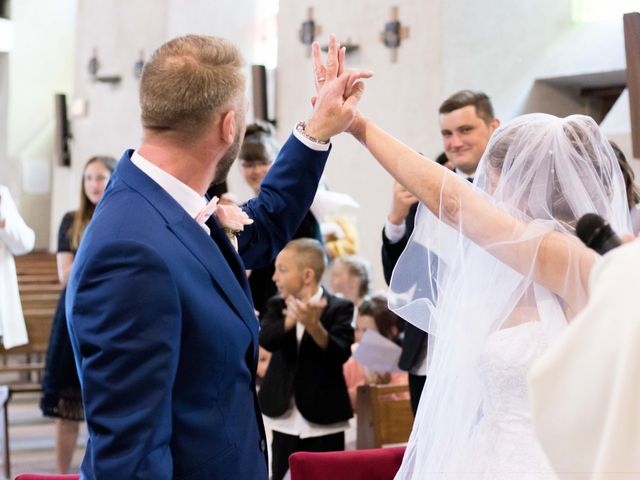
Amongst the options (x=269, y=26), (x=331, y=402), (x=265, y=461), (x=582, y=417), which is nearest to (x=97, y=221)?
(x=265, y=461)

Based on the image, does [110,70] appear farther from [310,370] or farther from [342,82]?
[342,82]

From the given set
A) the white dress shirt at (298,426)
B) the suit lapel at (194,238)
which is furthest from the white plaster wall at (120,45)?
the suit lapel at (194,238)

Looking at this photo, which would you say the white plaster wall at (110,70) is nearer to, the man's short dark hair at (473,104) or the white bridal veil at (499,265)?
the man's short dark hair at (473,104)

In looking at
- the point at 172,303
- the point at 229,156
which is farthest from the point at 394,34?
the point at 172,303

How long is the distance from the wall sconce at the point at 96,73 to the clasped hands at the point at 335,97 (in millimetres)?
12471

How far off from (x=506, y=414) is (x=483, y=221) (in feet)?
1.66

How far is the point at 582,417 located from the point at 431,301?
62.2 inches

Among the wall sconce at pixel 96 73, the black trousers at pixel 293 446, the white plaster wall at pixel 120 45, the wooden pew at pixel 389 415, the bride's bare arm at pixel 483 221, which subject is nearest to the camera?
the bride's bare arm at pixel 483 221

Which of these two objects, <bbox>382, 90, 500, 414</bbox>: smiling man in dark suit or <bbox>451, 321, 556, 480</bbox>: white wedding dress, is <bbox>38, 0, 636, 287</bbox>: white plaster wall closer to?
<bbox>382, 90, 500, 414</bbox>: smiling man in dark suit

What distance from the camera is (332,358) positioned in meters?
4.64

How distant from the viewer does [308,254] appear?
15.5ft

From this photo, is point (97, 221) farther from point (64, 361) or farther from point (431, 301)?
point (64, 361)

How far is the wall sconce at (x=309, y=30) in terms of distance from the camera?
1053 cm

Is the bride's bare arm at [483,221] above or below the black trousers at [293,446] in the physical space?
above
